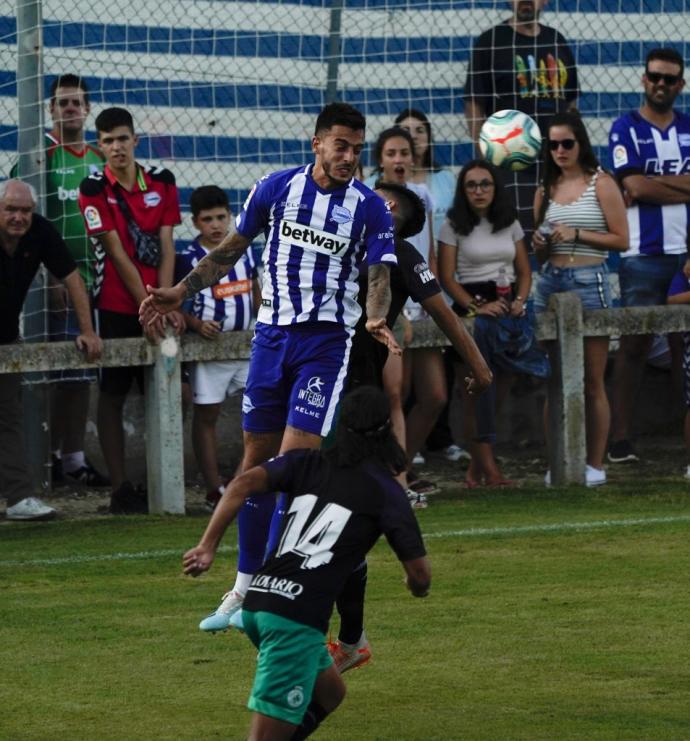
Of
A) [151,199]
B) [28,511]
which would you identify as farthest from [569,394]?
[28,511]

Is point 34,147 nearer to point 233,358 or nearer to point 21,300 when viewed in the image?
point 21,300

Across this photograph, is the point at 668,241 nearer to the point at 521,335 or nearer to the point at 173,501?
the point at 521,335

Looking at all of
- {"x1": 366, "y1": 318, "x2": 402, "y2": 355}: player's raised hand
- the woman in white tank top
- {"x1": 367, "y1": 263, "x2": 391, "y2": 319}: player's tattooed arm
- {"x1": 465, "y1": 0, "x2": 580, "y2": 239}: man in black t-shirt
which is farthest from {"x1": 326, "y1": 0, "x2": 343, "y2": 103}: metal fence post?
{"x1": 366, "y1": 318, "x2": 402, "y2": 355}: player's raised hand

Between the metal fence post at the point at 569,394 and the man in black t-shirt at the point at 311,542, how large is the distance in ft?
19.5

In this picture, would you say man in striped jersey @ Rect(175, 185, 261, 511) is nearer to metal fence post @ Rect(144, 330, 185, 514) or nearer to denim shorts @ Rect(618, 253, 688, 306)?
metal fence post @ Rect(144, 330, 185, 514)

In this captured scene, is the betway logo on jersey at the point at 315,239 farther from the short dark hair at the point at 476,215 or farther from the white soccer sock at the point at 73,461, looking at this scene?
the white soccer sock at the point at 73,461

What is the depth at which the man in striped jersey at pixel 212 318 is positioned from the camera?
10906 millimetres

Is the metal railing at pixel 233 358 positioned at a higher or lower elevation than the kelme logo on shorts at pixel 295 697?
higher

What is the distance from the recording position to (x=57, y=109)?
36.8 feet

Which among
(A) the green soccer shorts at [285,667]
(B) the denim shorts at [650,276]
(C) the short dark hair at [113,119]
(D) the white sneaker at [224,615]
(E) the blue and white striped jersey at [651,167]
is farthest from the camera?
(B) the denim shorts at [650,276]

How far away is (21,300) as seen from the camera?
10555mm

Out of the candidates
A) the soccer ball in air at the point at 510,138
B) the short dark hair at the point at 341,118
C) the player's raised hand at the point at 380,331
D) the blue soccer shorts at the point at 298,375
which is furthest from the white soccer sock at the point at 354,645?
the soccer ball in air at the point at 510,138

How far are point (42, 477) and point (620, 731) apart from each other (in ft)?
19.9

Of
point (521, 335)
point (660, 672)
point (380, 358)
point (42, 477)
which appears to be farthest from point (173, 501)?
point (660, 672)
